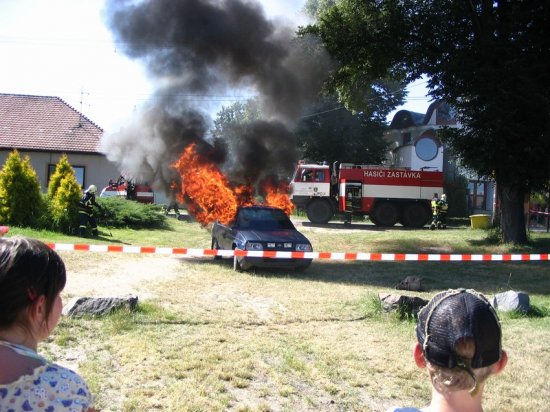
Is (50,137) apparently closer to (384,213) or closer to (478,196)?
(384,213)

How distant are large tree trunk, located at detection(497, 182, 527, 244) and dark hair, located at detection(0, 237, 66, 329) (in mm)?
16285

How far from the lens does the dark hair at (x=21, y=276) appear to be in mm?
1587

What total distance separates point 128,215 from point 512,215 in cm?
1277

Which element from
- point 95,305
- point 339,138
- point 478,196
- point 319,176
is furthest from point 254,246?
point 478,196

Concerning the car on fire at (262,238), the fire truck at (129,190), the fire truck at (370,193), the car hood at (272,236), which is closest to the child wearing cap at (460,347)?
the car on fire at (262,238)

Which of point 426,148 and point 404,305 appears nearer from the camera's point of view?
point 404,305

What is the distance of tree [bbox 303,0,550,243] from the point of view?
46.6 feet

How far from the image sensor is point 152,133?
53.5ft

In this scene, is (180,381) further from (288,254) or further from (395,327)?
(288,254)

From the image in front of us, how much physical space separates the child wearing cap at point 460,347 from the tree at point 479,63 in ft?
45.0

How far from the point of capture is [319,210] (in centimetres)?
2422

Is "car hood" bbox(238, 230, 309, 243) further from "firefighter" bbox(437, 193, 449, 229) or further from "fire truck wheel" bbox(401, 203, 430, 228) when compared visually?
"fire truck wheel" bbox(401, 203, 430, 228)

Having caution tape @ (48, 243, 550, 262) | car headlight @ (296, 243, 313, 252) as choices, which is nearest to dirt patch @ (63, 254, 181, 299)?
caution tape @ (48, 243, 550, 262)

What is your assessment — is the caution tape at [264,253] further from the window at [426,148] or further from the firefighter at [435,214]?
the window at [426,148]
